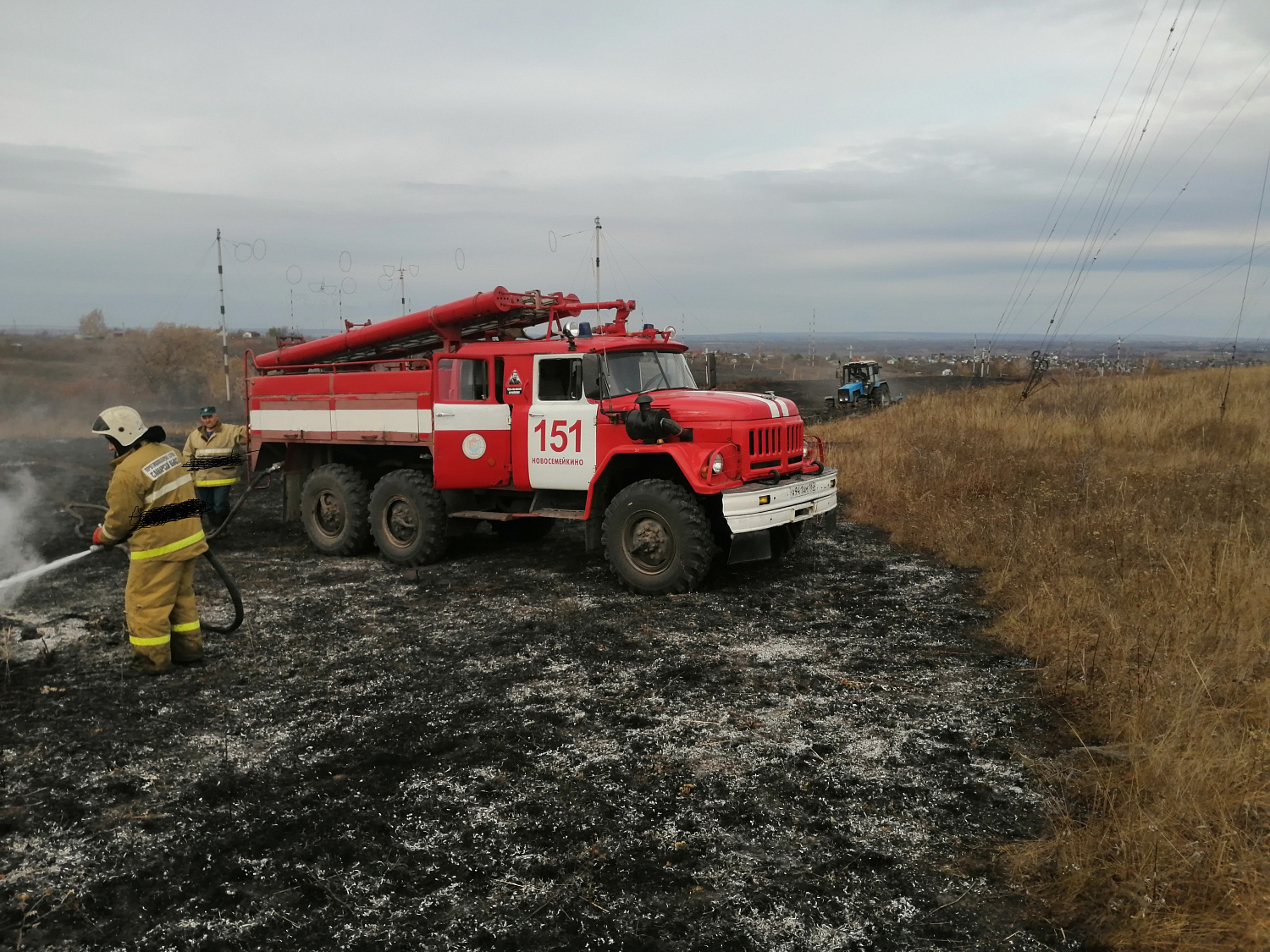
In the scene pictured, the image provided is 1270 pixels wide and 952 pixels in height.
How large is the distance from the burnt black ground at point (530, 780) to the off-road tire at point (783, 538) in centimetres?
137

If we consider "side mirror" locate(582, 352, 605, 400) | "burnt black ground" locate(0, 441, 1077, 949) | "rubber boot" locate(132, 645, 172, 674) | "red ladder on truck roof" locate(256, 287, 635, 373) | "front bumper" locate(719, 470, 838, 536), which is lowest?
"burnt black ground" locate(0, 441, 1077, 949)

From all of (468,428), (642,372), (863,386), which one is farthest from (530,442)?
→ (863,386)

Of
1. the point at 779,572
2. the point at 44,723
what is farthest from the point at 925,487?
the point at 44,723

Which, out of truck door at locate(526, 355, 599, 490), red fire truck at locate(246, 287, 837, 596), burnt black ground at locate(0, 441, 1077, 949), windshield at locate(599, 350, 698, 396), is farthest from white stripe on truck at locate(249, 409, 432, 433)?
burnt black ground at locate(0, 441, 1077, 949)

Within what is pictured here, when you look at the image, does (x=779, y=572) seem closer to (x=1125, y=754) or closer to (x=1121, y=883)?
(x=1125, y=754)

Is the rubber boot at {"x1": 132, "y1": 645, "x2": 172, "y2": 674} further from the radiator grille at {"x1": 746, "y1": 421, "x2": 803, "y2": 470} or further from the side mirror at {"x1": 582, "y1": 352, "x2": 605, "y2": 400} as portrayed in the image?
the radiator grille at {"x1": 746, "y1": 421, "x2": 803, "y2": 470}

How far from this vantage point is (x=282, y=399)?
10781 millimetres

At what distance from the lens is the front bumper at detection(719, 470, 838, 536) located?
24.9 feet

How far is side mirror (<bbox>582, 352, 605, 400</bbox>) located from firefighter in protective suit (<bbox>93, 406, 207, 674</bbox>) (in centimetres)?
373

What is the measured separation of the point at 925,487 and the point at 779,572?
3710 mm

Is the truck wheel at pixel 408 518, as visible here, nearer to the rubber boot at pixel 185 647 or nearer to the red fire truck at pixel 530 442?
the red fire truck at pixel 530 442

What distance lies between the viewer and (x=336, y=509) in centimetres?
1041

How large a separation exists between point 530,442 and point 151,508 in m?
3.71

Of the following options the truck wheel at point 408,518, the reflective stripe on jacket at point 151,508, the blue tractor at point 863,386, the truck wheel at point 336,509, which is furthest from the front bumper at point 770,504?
the blue tractor at point 863,386
